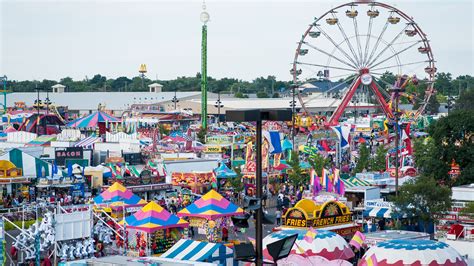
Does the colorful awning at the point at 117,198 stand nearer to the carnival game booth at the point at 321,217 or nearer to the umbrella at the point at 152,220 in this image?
the umbrella at the point at 152,220

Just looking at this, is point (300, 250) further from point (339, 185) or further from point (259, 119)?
point (259, 119)

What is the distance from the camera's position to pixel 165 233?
70.5ft

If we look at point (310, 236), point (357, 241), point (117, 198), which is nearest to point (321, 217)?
point (357, 241)

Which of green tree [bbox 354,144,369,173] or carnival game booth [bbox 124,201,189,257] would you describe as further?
green tree [bbox 354,144,369,173]

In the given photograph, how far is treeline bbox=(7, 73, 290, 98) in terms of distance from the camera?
5025 inches

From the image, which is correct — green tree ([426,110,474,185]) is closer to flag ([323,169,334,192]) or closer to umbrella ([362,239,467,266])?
flag ([323,169,334,192])

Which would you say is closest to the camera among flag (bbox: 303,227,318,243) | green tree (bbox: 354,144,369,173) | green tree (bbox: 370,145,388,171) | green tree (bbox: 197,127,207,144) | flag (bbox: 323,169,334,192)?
flag (bbox: 303,227,318,243)

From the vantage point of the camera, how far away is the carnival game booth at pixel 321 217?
21.0 metres

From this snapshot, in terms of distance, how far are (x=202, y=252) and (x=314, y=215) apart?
169 inches

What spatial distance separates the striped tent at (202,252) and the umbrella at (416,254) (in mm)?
2973

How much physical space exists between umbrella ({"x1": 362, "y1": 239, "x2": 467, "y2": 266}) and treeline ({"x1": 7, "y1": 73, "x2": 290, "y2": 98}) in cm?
10558

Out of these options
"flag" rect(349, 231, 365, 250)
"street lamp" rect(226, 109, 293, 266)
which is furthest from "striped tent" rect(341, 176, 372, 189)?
"street lamp" rect(226, 109, 293, 266)

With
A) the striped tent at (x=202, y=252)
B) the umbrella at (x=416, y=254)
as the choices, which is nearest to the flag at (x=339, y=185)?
the striped tent at (x=202, y=252)

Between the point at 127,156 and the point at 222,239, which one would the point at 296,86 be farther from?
the point at 222,239
